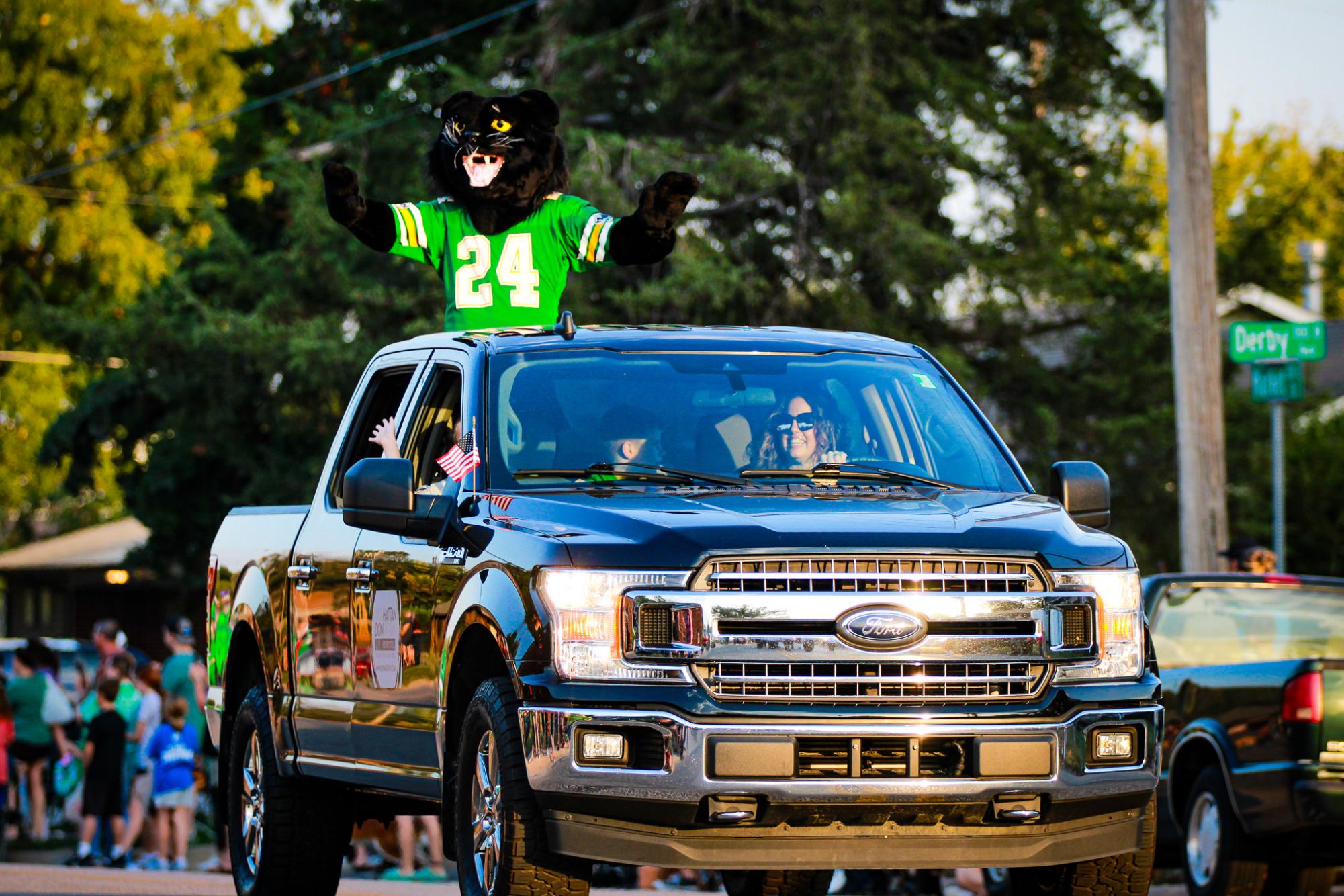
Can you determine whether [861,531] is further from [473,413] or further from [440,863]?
[440,863]

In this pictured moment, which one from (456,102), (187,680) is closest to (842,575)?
(456,102)

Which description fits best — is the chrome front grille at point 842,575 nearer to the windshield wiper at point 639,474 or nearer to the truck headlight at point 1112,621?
the truck headlight at point 1112,621

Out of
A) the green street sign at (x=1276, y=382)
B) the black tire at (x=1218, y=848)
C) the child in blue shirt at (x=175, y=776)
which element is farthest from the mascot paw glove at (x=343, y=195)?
the child in blue shirt at (x=175, y=776)

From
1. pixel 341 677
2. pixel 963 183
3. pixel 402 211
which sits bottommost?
pixel 341 677

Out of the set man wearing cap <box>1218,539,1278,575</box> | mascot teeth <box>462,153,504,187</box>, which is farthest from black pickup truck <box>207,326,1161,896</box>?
man wearing cap <box>1218,539,1278,575</box>

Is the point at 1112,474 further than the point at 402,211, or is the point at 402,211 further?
the point at 1112,474

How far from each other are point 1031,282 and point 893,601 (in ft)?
65.1

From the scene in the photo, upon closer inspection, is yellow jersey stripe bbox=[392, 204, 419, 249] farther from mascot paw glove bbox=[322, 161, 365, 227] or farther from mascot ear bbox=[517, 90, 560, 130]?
mascot ear bbox=[517, 90, 560, 130]

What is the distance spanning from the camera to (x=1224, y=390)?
26281 millimetres

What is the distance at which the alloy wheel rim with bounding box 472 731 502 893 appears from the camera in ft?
20.1

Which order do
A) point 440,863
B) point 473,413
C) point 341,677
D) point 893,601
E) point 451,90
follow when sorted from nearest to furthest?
point 893,601
point 473,413
point 341,677
point 440,863
point 451,90

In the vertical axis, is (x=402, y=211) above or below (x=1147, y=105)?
below

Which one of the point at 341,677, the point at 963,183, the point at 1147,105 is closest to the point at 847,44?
the point at 963,183

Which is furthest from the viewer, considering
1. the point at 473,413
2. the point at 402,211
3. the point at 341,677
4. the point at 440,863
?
the point at 440,863
